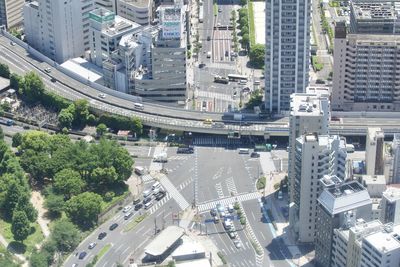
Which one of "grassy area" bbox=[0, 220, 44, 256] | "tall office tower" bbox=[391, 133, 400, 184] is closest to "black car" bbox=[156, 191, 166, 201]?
"grassy area" bbox=[0, 220, 44, 256]

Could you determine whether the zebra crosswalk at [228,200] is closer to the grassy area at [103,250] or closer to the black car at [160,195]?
the black car at [160,195]

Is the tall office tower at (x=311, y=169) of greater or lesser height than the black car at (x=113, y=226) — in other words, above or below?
above

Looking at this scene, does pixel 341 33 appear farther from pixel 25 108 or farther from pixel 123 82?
pixel 25 108

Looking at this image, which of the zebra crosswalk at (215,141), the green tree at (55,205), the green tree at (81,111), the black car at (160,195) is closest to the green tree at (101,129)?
the green tree at (81,111)

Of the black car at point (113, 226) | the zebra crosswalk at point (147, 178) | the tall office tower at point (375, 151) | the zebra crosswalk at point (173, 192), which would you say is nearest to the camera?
the black car at point (113, 226)

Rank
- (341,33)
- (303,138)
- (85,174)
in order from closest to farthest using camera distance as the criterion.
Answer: (303,138), (85,174), (341,33)

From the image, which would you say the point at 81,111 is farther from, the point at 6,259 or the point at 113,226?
the point at 6,259

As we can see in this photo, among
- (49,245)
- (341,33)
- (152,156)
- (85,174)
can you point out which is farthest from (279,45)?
(49,245)
